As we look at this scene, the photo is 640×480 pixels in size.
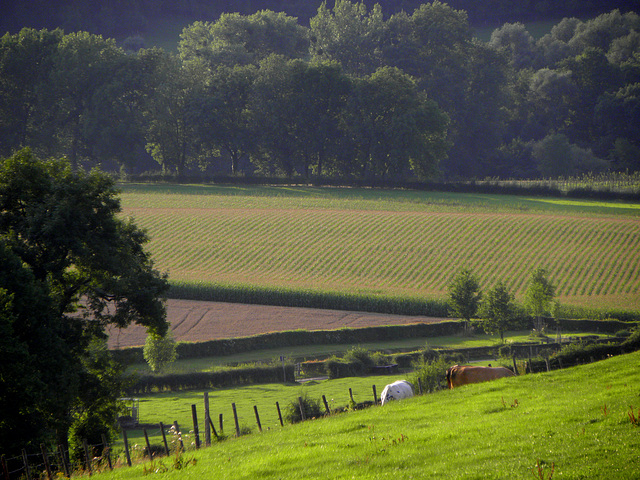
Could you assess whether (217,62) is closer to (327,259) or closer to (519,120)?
(519,120)

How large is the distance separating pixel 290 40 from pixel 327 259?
9041 centimetres

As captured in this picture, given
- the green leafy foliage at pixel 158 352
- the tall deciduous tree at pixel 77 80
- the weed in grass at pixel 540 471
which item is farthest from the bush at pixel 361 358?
the tall deciduous tree at pixel 77 80

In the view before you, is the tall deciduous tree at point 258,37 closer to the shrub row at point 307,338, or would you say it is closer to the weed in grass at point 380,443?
the shrub row at point 307,338

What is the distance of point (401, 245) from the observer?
2436 inches

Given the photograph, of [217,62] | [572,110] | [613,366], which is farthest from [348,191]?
[613,366]

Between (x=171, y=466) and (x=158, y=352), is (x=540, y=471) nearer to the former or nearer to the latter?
(x=171, y=466)

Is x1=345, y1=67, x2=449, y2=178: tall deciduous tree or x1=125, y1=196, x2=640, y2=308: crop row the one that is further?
x1=345, y1=67, x2=449, y2=178: tall deciduous tree

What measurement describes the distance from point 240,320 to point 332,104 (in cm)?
6464

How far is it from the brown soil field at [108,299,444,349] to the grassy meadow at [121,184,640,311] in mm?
2811

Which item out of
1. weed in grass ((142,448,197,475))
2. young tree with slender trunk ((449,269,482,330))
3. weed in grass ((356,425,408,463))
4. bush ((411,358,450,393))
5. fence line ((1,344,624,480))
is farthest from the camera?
young tree with slender trunk ((449,269,482,330))

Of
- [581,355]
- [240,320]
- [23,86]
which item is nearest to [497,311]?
[240,320]

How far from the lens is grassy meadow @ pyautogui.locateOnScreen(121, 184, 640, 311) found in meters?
52.4

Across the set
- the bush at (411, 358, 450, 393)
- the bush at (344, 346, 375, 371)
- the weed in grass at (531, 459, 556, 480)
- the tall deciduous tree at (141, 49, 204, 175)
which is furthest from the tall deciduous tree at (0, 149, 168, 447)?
the tall deciduous tree at (141, 49, 204, 175)

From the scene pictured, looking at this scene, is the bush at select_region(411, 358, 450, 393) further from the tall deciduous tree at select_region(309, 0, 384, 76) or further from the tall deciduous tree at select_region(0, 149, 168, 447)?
the tall deciduous tree at select_region(309, 0, 384, 76)
